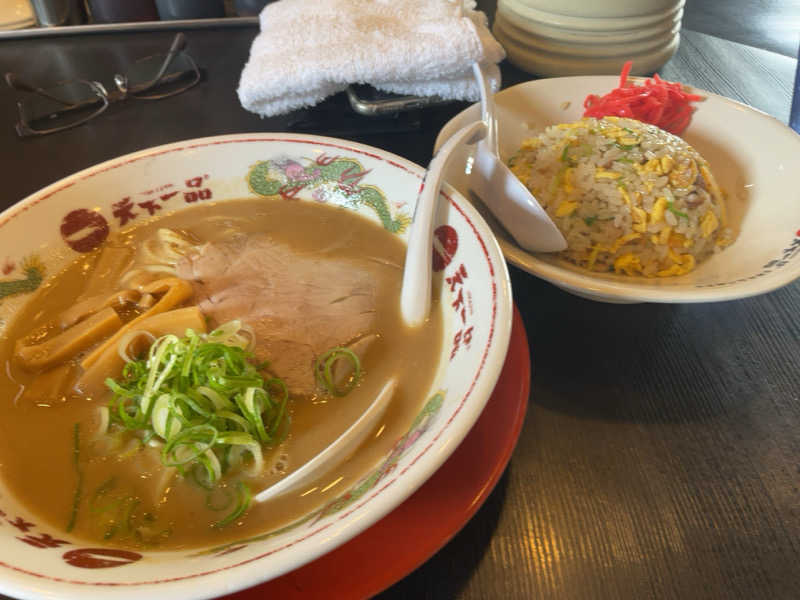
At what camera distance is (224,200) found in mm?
1183

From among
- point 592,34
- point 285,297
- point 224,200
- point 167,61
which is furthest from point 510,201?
point 167,61

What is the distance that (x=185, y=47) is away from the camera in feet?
6.28

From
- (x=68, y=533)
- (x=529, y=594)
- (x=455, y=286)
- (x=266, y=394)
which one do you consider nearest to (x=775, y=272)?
(x=455, y=286)

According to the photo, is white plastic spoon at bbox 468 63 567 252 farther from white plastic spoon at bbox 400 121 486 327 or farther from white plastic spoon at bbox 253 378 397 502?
white plastic spoon at bbox 253 378 397 502

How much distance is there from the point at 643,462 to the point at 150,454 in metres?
0.75

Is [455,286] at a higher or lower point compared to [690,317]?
higher

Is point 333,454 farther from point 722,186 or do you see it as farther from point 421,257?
point 722,186

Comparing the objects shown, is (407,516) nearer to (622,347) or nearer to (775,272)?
(622,347)

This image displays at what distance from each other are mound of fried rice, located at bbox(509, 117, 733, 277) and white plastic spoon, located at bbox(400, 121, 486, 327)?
0.32m

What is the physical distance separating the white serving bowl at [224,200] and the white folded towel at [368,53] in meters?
0.30

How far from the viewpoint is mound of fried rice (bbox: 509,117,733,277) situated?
1065 mm

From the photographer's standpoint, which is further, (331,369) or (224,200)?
(224,200)

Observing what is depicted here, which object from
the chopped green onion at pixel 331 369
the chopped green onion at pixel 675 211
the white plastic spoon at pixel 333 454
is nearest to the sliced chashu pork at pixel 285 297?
the chopped green onion at pixel 331 369

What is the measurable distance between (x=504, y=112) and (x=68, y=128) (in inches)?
49.7
